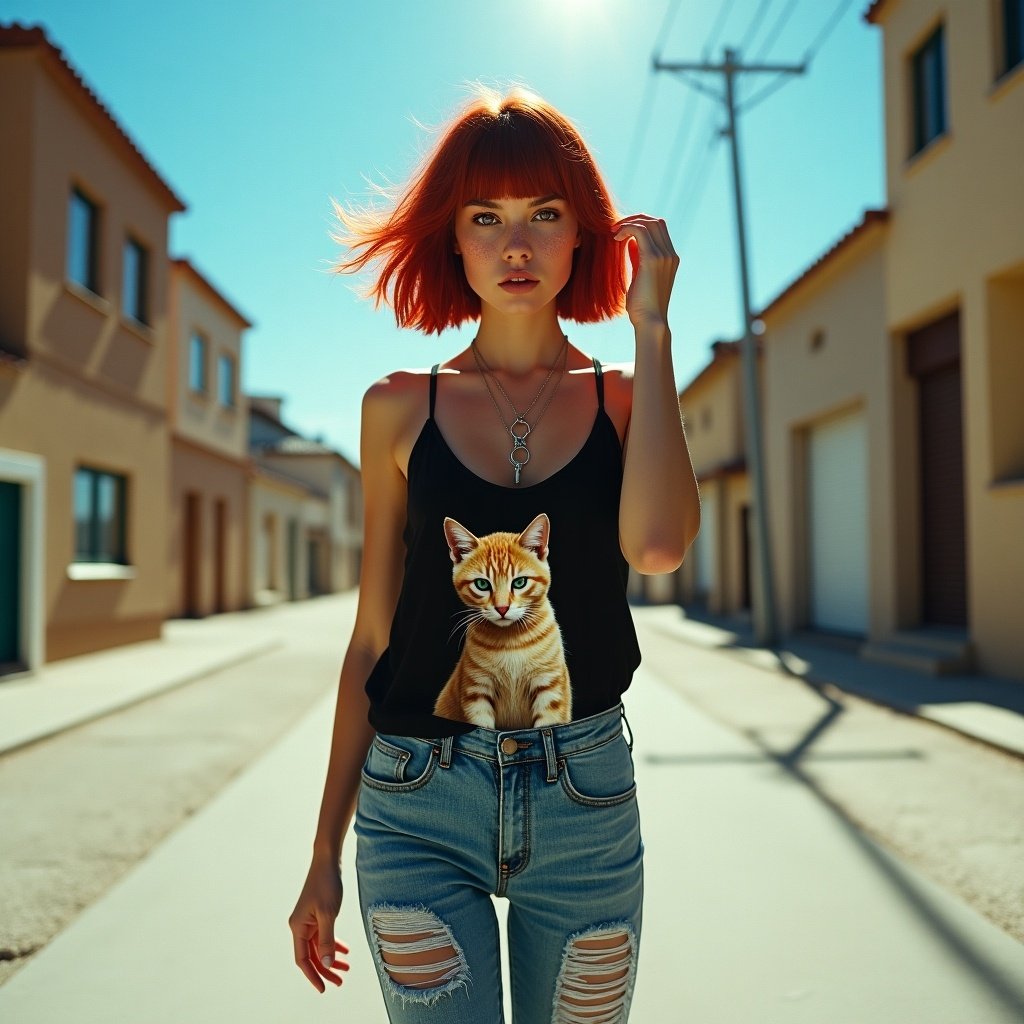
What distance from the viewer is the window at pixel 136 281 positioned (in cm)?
1527

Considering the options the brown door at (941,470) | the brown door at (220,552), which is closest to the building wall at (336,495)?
the brown door at (220,552)

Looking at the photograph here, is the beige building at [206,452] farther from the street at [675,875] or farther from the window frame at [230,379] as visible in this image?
the street at [675,875]

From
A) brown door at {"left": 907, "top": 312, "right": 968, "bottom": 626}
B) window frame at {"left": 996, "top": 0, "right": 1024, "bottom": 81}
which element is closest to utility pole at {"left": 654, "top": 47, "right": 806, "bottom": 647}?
brown door at {"left": 907, "top": 312, "right": 968, "bottom": 626}

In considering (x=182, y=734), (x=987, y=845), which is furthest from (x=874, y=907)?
(x=182, y=734)

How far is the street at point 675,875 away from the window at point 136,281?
9.36 m

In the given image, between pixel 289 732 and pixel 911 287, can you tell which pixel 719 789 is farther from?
pixel 911 287

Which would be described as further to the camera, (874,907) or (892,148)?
(892,148)

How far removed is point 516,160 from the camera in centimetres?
164

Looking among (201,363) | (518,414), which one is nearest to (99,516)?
(201,363)

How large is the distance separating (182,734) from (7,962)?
4.45 meters

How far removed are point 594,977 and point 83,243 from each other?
46.6 ft

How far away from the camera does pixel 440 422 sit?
1.65 m

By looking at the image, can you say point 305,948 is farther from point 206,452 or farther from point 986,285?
point 206,452

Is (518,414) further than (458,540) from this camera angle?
Yes
